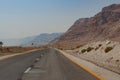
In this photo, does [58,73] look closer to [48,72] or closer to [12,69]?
[48,72]

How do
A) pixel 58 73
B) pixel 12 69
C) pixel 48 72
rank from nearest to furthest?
pixel 58 73, pixel 48 72, pixel 12 69

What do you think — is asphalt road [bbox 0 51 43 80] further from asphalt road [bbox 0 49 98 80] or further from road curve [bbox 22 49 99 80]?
road curve [bbox 22 49 99 80]

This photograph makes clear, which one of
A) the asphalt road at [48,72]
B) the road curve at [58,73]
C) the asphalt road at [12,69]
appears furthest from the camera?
the asphalt road at [12,69]

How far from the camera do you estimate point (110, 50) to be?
121 feet

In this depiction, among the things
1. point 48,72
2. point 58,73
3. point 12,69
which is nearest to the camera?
point 58,73

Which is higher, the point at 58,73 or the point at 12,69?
the point at 12,69

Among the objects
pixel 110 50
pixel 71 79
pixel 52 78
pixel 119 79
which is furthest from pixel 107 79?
pixel 110 50

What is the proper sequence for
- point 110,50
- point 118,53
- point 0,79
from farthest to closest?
point 110,50 → point 118,53 → point 0,79

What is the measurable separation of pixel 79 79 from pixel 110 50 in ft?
83.1

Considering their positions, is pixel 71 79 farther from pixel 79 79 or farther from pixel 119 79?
pixel 119 79

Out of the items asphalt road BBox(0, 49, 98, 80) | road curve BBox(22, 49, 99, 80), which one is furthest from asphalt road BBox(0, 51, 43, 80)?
road curve BBox(22, 49, 99, 80)

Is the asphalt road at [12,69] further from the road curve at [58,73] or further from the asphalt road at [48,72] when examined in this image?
the road curve at [58,73]

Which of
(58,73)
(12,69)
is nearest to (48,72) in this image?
(58,73)

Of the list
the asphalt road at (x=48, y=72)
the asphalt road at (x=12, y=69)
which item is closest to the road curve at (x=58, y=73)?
the asphalt road at (x=48, y=72)
